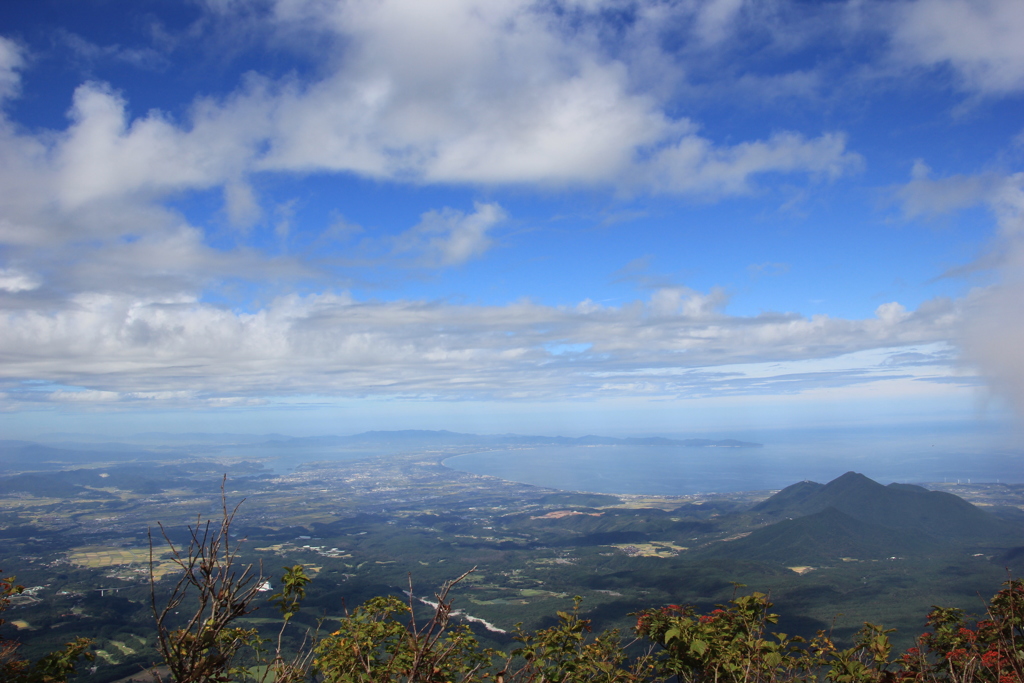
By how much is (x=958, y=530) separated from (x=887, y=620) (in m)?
81.3

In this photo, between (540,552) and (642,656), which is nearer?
(642,656)

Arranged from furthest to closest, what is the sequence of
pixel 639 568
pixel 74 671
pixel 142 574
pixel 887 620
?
pixel 639 568 < pixel 142 574 < pixel 887 620 < pixel 74 671

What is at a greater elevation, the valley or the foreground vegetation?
the foreground vegetation

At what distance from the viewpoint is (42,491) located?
186875mm

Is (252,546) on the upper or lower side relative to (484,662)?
lower

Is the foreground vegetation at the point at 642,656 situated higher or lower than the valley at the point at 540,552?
higher

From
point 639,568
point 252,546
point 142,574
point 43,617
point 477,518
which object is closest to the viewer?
point 43,617

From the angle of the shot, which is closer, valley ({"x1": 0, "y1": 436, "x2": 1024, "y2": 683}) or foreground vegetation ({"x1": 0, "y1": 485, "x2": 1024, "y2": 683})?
foreground vegetation ({"x1": 0, "y1": 485, "x2": 1024, "y2": 683})

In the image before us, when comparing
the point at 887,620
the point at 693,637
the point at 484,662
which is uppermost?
the point at 693,637

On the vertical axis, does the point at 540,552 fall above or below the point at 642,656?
below

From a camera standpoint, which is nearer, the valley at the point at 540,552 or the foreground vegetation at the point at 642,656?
the foreground vegetation at the point at 642,656

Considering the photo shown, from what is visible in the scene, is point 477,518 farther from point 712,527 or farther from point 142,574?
point 142,574

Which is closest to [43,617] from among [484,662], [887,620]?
[484,662]

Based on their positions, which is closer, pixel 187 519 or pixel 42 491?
pixel 187 519
